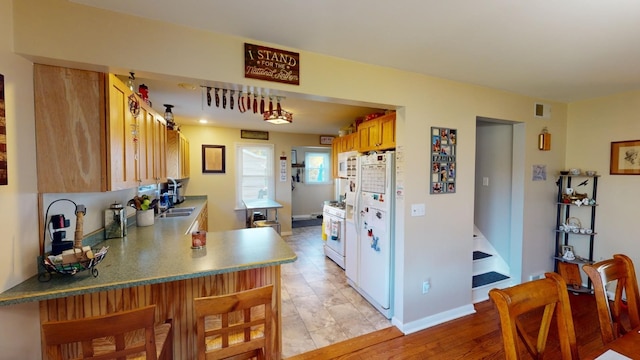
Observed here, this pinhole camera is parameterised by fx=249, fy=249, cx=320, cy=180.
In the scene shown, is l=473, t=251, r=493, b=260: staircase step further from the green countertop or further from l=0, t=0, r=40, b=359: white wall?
l=0, t=0, r=40, b=359: white wall

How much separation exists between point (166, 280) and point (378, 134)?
2383 mm

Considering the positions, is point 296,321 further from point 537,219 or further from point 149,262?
point 537,219

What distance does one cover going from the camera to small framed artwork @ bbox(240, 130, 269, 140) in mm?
5328

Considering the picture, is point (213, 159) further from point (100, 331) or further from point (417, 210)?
point (100, 331)

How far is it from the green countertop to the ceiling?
1.50 metres

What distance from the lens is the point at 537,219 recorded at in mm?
3148

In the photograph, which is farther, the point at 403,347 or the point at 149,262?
the point at 403,347

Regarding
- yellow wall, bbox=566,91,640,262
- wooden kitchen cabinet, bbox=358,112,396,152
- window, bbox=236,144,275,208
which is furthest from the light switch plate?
window, bbox=236,144,275,208

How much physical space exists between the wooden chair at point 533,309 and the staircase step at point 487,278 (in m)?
1.93

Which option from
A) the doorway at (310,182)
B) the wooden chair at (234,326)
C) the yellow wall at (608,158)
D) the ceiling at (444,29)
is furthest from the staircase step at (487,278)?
the doorway at (310,182)

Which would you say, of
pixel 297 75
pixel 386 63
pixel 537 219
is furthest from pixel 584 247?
pixel 297 75

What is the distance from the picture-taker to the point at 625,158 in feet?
9.36

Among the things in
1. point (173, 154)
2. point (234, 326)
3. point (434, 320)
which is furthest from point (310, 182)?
point (234, 326)

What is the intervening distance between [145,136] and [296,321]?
2262 mm
